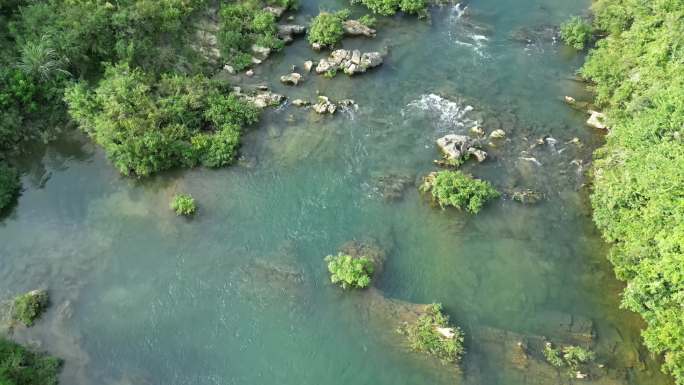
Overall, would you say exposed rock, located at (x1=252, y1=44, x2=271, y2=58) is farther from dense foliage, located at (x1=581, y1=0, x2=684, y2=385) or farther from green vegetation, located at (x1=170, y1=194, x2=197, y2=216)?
dense foliage, located at (x1=581, y1=0, x2=684, y2=385)

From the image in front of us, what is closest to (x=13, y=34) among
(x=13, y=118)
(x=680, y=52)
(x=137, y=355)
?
(x=13, y=118)

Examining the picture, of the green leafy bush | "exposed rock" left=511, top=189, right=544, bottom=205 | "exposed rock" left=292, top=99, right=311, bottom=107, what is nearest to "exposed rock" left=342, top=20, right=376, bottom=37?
"exposed rock" left=292, top=99, right=311, bottom=107

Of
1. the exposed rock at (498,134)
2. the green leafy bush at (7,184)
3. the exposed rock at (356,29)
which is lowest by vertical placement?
the green leafy bush at (7,184)

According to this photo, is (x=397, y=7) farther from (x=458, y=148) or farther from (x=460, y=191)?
(x=460, y=191)

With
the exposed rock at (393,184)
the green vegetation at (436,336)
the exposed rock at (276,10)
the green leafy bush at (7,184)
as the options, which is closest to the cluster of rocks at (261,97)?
the exposed rock at (276,10)

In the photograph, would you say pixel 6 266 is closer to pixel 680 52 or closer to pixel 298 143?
pixel 298 143

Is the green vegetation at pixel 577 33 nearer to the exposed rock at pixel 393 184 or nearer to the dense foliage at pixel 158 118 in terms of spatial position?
the exposed rock at pixel 393 184
